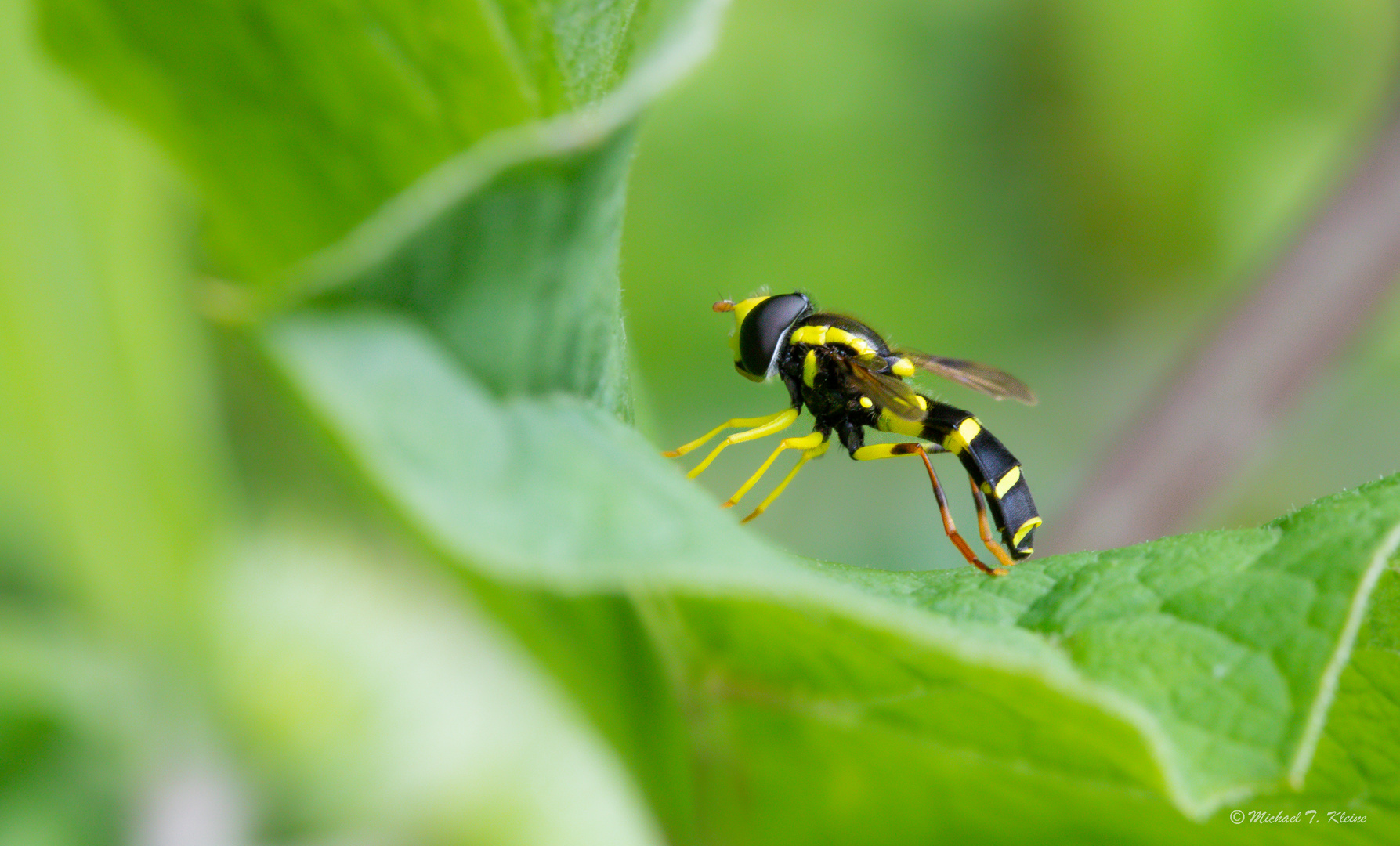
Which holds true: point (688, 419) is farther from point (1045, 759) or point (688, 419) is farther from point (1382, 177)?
point (1045, 759)

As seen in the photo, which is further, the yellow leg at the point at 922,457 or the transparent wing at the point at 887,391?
the transparent wing at the point at 887,391

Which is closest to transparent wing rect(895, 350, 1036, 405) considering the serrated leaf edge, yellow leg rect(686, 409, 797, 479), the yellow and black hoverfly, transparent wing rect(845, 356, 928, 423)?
the yellow and black hoverfly

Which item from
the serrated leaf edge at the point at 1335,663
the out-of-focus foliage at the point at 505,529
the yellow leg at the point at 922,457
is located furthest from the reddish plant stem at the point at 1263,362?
the serrated leaf edge at the point at 1335,663

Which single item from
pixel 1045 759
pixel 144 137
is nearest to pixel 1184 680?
pixel 1045 759

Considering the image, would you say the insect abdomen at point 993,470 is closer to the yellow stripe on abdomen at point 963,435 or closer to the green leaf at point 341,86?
the yellow stripe on abdomen at point 963,435

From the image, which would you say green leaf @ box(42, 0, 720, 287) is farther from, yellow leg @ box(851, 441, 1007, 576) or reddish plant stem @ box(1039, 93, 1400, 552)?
reddish plant stem @ box(1039, 93, 1400, 552)

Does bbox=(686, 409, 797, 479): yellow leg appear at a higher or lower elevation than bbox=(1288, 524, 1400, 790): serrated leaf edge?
higher
